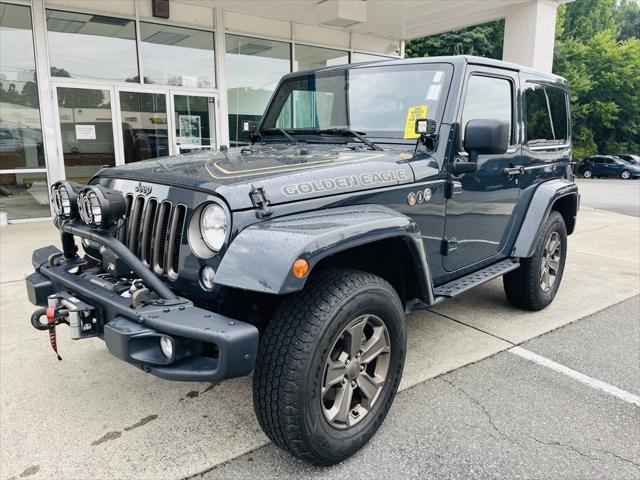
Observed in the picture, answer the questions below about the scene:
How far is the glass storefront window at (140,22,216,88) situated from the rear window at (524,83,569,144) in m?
7.38

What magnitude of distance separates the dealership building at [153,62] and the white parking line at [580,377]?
7913mm

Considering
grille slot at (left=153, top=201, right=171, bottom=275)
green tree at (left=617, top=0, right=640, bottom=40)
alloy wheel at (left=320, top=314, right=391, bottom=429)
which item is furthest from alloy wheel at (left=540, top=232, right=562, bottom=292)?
green tree at (left=617, top=0, right=640, bottom=40)

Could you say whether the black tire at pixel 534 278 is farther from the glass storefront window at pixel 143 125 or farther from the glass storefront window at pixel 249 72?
the glass storefront window at pixel 143 125

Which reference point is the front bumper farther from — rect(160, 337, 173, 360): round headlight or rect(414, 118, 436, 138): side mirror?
rect(414, 118, 436, 138): side mirror

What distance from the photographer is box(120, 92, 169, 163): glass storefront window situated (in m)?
9.30

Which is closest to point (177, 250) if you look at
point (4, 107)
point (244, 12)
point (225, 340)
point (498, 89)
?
point (225, 340)

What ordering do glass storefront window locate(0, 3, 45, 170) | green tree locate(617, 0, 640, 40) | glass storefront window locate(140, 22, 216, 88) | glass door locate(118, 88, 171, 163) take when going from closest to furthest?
glass storefront window locate(0, 3, 45, 170) → glass door locate(118, 88, 171, 163) → glass storefront window locate(140, 22, 216, 88) → green tree locate(617, 0, 640, 40)

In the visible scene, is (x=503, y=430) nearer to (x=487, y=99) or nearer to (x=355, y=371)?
(x=355, y=371)

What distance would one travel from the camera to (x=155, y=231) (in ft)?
8.04

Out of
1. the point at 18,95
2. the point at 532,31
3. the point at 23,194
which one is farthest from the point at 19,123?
the point at 532,31

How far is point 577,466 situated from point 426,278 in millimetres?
1137

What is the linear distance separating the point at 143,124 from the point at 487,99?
7.61 metres

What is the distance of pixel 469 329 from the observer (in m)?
4.06

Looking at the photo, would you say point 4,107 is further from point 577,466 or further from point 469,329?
point 577,466
